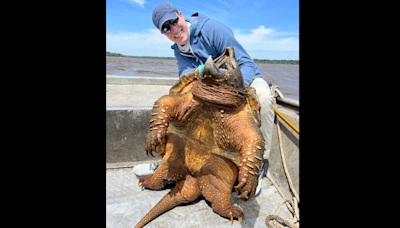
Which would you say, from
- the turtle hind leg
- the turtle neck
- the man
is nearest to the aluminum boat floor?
the turtle hind leg

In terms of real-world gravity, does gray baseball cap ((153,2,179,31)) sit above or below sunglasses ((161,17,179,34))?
above

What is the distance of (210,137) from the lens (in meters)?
2.10

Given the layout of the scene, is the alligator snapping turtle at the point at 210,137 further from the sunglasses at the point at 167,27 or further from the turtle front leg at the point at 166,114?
the sunglasses at the point at 167,27

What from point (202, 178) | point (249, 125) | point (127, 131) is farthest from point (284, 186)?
point (127, 131)

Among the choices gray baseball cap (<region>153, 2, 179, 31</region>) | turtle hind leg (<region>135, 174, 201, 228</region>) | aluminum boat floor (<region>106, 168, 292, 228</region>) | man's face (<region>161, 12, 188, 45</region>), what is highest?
gray baseball cap (<region>153, 2, 179, 31</region>)

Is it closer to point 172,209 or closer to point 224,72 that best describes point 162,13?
point 224,72

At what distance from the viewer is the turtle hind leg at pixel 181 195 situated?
2184 millimetres

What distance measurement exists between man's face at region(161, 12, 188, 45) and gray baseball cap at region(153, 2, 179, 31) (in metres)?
0.06

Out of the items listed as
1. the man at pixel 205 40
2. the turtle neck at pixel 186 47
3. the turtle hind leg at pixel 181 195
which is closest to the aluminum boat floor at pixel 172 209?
the turtle hind leg at pixel 181 195

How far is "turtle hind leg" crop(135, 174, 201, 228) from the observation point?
218cm

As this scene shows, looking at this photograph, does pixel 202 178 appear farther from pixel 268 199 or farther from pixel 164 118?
pixel 268 199

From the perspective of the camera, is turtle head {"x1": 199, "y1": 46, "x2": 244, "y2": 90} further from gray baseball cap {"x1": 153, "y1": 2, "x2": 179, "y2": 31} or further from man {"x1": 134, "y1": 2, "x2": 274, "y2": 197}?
gray baseball cap {"x1": 153, "y1": 2, "x2": 179, "y2": 31}

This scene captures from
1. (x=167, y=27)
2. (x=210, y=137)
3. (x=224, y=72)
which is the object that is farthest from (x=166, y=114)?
(x=167, y=27)
